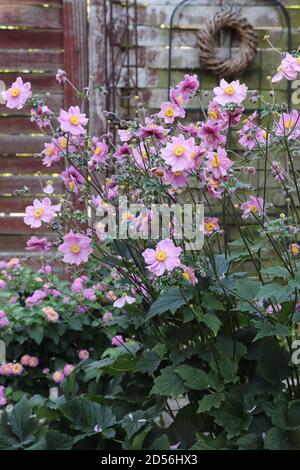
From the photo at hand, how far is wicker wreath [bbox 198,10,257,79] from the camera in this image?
10.9ft

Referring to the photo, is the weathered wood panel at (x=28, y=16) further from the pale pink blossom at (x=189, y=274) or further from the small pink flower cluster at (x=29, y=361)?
the pale pink blossom at (x=189, y=274)

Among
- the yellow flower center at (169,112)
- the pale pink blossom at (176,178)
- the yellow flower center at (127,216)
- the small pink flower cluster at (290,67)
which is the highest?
the small pink flower cluster at (290,67)

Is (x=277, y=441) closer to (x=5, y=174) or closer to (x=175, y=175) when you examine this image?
(x=175, y=175)

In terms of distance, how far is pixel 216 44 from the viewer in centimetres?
338

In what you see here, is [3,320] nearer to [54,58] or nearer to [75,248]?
[75,248]

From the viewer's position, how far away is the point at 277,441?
1.38 metres

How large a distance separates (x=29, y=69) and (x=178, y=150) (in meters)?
2.22

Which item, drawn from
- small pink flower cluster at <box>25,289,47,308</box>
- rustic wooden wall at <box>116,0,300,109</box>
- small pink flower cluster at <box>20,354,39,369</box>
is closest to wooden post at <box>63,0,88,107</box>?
rustic wooden wall at <box>116,0,300,109</box>

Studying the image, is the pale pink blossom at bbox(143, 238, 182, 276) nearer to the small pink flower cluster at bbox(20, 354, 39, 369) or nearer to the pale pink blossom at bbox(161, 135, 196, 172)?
the pale pink blossom at bbox(161, 135, 196, 172)

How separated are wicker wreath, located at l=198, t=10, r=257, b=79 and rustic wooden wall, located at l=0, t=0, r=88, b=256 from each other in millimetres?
588

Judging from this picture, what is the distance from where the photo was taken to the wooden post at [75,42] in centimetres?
332

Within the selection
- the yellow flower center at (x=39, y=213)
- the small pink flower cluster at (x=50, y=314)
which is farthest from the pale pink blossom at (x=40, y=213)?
the small pink flower cluster at (x=50, y=314)

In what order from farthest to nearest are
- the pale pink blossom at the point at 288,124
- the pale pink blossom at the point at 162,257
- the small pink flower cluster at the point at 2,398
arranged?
1. the small pink flower cluster at the point at 2,398
2. the pale pink blossom at the point at 288,124
3. the pale pink blossom at the point at 162,257

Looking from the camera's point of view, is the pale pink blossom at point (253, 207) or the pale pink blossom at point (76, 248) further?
the pale pink blossom at point (253, 207)
